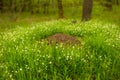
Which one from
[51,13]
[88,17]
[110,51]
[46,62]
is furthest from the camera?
[51,13]

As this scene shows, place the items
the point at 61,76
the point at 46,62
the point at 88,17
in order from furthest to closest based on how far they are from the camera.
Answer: the point at 88,17 → the point at 46,62 → the point at 61,76

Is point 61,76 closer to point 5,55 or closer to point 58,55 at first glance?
point 58,55

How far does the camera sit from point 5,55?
10.6 meters

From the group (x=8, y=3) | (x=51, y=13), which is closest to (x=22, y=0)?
(x=8, y=3)

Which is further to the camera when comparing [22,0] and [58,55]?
[22,0]

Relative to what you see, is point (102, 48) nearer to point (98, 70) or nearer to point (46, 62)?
point (98, 70)

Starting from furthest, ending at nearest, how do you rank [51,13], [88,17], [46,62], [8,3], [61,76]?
[8,3], [51,13], [88,17], [46,62], [61,76]

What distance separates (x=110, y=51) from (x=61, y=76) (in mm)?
2815

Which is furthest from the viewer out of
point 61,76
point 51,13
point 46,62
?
point 51,13

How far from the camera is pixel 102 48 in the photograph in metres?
10.8

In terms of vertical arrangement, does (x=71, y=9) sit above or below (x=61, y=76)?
below

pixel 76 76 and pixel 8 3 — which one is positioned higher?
pixel 76 76

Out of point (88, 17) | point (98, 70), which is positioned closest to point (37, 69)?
point (98, 70)

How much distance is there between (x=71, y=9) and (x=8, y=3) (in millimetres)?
10240
